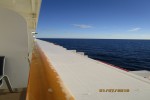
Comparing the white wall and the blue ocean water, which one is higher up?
the white wall

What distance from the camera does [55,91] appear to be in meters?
0.73

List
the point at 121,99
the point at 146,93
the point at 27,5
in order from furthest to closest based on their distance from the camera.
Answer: the point at 27,5, the point at 146,93, the point at 121,99

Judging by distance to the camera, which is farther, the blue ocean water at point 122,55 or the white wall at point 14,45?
the blue ocean water at point 122,55

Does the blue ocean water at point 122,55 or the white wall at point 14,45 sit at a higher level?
the white wall at point 14,45

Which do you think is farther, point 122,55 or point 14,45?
point 122,55

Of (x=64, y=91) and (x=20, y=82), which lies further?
(x=20, y=82)

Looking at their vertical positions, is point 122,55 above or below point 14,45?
below

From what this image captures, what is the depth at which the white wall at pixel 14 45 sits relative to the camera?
4.05 metres

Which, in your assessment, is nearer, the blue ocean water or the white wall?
the white wall

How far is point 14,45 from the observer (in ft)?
13.6

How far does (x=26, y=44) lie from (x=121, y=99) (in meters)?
3.85

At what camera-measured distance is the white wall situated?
13.3 feet

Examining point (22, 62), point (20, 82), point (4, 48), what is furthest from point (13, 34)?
point (20, 82)

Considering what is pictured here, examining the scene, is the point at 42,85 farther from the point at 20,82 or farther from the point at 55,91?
the point at 20,82
